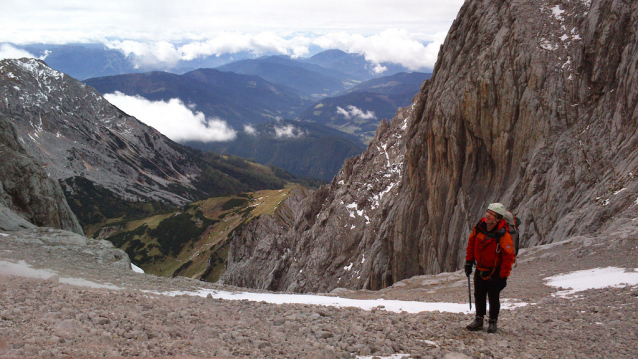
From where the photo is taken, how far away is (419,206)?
42938mm

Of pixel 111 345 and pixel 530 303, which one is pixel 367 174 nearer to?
pixel 530 303

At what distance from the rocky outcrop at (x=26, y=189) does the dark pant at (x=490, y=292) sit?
3127 cm

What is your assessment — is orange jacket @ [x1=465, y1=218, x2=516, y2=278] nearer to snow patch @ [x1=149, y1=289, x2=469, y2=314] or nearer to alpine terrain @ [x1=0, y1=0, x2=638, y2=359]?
alpine terrain @ [x1=0, y1=0, x2=638, y2=359]

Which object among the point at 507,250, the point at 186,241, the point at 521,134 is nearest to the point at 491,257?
the point at 507,250

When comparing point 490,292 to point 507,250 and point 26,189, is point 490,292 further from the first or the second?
point 26,189

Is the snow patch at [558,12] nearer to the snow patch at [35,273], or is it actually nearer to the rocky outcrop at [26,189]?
the snow patch at [35,273]

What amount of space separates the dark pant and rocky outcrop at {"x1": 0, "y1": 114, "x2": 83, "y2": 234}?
31.3 meters

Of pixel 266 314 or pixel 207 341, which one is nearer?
pixel 207 341

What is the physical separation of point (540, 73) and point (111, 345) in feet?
111

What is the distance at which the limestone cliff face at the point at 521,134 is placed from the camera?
25547mm

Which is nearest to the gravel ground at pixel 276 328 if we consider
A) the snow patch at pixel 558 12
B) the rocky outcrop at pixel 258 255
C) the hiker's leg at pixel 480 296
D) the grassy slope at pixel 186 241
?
the hiker's leg at pixel 480 296

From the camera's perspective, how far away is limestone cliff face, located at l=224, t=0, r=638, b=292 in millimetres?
25547

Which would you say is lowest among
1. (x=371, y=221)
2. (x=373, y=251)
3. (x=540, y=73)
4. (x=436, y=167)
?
(x=373, y=251)

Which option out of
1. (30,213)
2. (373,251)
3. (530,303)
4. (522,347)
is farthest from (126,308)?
A: (373,251)
